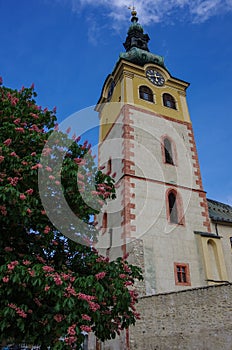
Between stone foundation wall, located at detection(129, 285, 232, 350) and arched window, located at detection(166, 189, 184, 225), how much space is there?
6130mm

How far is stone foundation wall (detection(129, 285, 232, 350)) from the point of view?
10.2 m

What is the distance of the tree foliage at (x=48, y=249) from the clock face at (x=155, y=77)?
16.4m

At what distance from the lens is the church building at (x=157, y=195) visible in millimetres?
15742

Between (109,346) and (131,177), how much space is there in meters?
8.38

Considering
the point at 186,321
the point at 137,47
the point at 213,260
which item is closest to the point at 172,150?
the point at 213,260

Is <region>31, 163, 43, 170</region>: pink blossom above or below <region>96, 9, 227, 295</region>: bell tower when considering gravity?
below

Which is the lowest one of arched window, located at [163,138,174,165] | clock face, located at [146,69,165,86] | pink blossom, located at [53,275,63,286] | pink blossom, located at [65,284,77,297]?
pink blossom, located at [65,284,77,297]

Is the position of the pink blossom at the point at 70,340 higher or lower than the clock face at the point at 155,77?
lower

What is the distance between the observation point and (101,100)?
89.9ft

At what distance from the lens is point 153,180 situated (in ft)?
60.4

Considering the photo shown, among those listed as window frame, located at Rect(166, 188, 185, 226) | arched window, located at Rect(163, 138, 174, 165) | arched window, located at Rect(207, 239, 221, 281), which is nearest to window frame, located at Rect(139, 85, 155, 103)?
arched window, located at Rect(163, 138, 174, 165)

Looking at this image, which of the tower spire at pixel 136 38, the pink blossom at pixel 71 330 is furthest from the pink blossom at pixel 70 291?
the tower spire at pixel 136 38

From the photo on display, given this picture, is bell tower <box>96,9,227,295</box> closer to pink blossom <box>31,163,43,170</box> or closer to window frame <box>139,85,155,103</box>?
window frame <box>139,85,155,103</box>

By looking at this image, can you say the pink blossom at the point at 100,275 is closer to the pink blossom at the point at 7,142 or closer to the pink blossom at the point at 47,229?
the pink blossom at the point at 47,229
